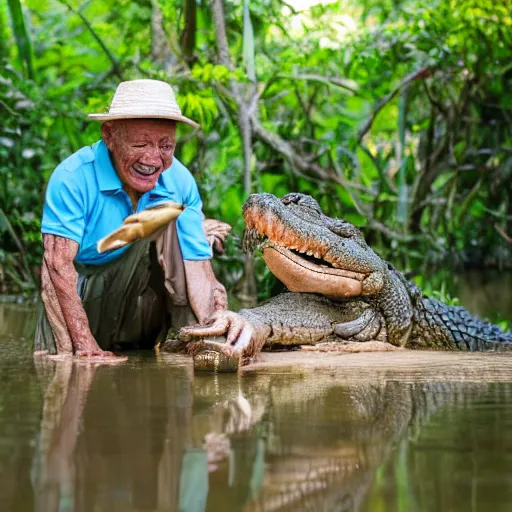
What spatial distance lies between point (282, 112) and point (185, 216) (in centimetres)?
547

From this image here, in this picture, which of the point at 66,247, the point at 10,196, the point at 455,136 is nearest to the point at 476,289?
the point at 455,136

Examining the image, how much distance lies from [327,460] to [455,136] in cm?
732

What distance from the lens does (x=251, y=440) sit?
8.11ft

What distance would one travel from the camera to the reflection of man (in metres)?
4.09

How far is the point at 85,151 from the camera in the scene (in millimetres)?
4320

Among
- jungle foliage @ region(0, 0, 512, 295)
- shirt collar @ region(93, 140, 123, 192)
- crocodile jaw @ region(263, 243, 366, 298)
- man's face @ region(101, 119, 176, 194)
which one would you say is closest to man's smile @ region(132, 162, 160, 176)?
man's face @ region(101, 119, 176, 194)

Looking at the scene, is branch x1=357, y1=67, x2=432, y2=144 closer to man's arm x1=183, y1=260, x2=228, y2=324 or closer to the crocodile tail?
the crocodile tail

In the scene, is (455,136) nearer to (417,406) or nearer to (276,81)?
(276,81)

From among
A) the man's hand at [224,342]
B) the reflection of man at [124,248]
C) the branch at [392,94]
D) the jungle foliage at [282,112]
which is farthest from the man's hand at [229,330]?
the branch at [392,94]

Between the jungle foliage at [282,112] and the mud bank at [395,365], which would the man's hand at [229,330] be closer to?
the mud bank at [395,365]

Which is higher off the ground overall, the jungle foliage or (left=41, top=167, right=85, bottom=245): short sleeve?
the jungle foliage

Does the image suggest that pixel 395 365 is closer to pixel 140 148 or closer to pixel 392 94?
pixel 140 148

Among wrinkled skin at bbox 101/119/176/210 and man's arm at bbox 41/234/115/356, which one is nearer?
man's arm at bbox 41/234/115/356

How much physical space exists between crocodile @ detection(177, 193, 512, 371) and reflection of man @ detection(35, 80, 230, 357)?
350mm
